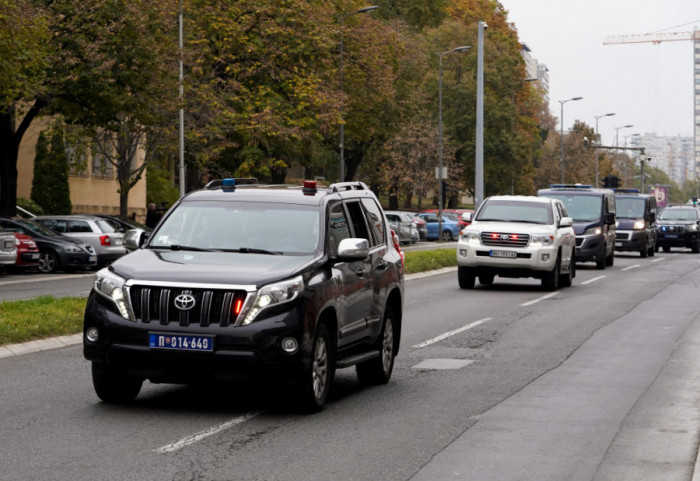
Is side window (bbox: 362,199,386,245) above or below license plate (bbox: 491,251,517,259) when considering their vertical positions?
above

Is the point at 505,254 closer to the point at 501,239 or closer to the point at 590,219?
the point at 501,239

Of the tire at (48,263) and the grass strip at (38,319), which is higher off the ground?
the grass strip at (38,319)

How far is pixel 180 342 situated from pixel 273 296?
73cm

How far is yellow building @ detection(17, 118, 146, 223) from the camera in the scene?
5459 centimetres

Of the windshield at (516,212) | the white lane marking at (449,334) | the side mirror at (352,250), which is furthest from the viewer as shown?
the windshield at (516,212)

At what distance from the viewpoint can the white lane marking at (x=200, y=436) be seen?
8220 millimetres

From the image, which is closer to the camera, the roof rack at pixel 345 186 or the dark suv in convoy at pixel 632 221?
the roof rack at pixel 345 186

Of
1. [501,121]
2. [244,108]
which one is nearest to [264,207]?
[244,108]

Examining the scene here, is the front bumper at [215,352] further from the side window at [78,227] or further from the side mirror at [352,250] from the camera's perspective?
the side window at [78,227]

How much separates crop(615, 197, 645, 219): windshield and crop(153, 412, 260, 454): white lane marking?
35340 mm

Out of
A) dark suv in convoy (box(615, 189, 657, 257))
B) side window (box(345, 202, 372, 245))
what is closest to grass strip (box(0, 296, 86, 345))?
side window (box(345, 202, 372, 245))

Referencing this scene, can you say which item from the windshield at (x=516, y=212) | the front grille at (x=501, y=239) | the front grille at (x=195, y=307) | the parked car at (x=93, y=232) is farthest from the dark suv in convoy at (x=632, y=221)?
the front grille at (x=195, y=307)

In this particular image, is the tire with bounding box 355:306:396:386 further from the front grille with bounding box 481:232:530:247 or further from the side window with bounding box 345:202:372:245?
the front grille with bounding box 481:232:530:247

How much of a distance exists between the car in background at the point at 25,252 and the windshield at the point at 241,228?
72.1 ft
